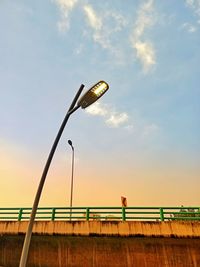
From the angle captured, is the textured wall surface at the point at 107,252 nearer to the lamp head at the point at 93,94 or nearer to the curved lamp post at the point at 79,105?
the curved lamp post at the point at 79,105

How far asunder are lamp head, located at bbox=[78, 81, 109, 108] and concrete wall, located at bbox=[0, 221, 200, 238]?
760 centimetres

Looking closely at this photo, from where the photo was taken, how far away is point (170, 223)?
1085 centimetres

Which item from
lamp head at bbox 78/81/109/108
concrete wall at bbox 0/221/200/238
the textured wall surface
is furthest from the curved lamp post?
the textured wall surface

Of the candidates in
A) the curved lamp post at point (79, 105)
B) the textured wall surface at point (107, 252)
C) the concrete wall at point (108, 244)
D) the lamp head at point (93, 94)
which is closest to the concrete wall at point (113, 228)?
the concrete wall at point (108, 244)

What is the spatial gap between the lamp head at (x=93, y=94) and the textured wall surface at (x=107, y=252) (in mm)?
7945

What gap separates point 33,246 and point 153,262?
6101mm

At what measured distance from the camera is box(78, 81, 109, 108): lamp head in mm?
5559

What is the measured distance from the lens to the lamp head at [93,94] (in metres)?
5.56

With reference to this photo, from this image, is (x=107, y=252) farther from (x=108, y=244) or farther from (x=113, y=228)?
(x=113, y=228)

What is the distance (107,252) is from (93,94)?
8606 millimetres

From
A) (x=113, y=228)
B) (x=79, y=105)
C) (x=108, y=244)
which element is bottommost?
(x=108, y=244)

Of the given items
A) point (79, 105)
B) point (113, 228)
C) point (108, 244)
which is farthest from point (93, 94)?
point (108, 244)

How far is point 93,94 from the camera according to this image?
18.5 feet

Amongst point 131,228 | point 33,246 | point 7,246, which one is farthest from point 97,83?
point 7,246
